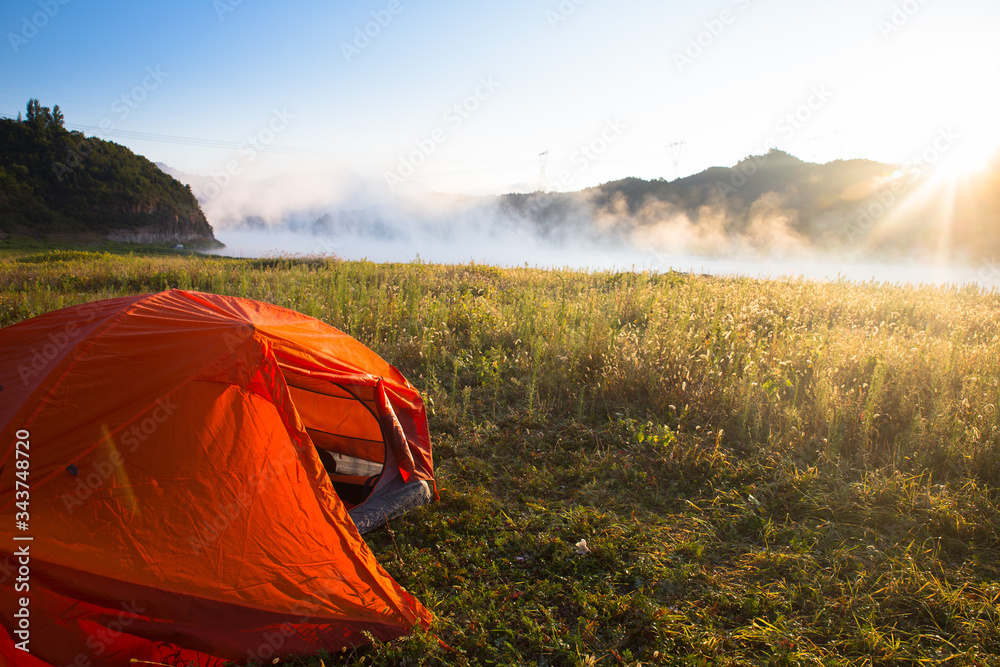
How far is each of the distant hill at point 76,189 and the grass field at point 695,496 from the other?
39293 millimetres

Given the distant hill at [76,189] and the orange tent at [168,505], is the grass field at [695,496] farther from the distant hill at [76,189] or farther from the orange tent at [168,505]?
the distant hill at [76,189]

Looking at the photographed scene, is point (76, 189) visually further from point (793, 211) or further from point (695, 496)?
point (793, 211)

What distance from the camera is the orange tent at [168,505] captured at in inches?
84.0

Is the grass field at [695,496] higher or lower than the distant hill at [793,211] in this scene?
lower

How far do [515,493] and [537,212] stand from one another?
3070 inches

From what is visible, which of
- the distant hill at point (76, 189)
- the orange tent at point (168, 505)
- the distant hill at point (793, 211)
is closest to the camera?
the orange tent at point (168, 505)

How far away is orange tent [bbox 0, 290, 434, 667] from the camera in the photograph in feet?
7.00

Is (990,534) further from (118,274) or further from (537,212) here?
(537,212)

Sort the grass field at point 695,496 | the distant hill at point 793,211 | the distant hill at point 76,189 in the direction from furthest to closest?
the distant hill at point 793,211 < the distant hill at point 76,189 < the grass field at point 695,496

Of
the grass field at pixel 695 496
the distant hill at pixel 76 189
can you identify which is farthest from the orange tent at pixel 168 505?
the distant hill at pixel 76 189

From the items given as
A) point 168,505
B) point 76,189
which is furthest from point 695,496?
point 76,189

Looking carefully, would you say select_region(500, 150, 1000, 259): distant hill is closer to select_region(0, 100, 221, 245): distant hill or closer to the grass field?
select_region(0, 100, 221, 245): distant hill

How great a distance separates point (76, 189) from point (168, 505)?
50660 millimetres

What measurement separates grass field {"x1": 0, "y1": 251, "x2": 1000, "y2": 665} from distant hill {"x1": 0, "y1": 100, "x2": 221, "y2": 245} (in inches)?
1547
